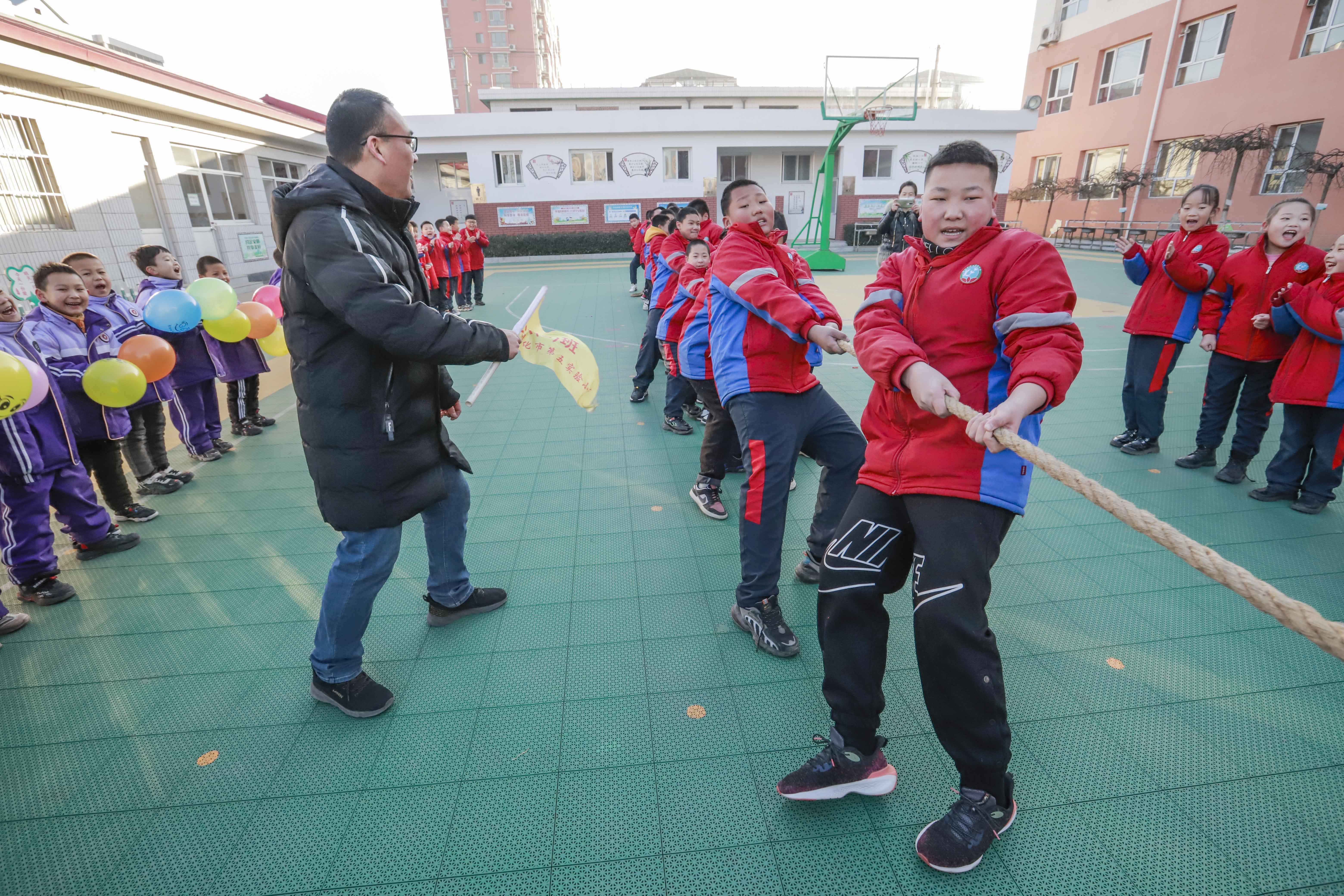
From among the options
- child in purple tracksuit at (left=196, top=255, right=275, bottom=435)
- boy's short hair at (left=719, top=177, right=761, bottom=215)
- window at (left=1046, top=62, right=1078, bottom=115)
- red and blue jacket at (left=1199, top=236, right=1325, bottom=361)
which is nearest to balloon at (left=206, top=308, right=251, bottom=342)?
child in purple tracksuit at (left=196, top=255, right=275, bottom=435)

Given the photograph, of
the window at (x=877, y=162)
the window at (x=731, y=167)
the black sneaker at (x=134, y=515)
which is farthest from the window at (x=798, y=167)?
the black sneaker at (x=134, y=515)

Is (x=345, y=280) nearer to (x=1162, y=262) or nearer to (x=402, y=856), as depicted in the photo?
(x=402, y=856)

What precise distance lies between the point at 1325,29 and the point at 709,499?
22076 millimetres

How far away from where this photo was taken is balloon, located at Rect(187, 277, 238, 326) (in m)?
4.48

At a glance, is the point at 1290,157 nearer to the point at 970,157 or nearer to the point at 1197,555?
the point at 970,157

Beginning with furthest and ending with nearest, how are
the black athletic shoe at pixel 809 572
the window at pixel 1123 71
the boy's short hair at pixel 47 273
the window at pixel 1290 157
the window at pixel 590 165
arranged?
the window at pixel 590 165, the window at pixel 1123 71, the window at pixel 1290 157, the boy's short hair at pixel 47 273, the black athletic shoe at pixel 809 572

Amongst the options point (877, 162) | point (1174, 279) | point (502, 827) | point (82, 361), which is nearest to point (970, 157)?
point (502, 827)

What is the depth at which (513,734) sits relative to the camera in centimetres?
220

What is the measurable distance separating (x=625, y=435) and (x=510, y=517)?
1.63m

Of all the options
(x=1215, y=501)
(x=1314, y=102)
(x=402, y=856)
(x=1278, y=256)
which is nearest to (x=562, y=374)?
(x=402, y=856)

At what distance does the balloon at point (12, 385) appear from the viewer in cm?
263

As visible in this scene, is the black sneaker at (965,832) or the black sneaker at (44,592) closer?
the black sneaker at (965,832)

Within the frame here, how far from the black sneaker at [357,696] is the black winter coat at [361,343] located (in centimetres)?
63

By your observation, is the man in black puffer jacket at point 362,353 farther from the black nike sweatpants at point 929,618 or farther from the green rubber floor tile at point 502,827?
the black nike sweatpants at point 929,618
